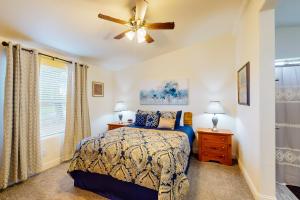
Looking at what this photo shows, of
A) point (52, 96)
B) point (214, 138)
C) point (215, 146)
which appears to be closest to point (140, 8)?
point (52, 96)

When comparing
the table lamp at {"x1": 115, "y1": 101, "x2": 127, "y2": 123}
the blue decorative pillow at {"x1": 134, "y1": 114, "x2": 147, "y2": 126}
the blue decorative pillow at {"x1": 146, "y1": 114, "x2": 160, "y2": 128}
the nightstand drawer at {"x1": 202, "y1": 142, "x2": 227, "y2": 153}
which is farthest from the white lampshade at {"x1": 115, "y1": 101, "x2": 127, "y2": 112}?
the nightstand drawer at {"x1": 202, "y1": 142, "x2": 227, "y2": 153}

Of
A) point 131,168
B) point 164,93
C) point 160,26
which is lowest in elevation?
point 131,168

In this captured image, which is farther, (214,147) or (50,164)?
(214,147)

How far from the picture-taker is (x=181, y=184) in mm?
1884

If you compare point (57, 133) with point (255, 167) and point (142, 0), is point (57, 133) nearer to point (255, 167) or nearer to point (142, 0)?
point (142, 0)

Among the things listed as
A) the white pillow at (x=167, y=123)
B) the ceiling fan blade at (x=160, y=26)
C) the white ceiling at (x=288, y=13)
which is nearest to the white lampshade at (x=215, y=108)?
the white pillow at (x=167, y=123)

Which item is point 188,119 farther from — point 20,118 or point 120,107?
point 20,118

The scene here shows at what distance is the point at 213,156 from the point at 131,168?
6.57 feet

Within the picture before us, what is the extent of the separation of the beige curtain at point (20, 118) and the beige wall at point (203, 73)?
7.98 feet

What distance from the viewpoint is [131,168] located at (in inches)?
77.8

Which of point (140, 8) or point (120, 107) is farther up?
point (140, 8)

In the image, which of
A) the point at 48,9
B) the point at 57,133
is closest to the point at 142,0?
the point at 48,9

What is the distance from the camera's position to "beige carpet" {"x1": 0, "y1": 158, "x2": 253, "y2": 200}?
2136mm

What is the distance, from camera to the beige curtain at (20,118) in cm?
229
